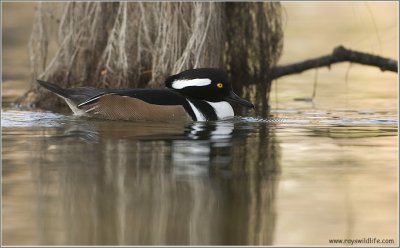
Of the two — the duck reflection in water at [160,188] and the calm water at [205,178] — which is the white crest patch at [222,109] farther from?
the duck reflection in water at [160,188]

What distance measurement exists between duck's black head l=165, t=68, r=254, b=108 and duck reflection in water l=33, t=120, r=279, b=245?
134 centimetres

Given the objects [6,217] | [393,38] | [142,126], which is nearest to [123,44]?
[142,126]

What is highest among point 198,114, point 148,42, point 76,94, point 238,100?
point 148,42

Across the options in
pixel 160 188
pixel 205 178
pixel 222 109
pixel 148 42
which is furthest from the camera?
pixel 148 42

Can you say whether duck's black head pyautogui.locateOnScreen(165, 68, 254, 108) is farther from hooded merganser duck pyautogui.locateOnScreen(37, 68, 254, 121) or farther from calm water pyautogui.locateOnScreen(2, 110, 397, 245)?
calm water pyautogui.locateOnScreen(2, 110, 397, 245)

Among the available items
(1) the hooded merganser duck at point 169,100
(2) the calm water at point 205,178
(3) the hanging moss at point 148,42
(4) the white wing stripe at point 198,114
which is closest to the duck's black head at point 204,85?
(1) the hooded merganser duck at point 169,100

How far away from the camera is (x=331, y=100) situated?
478 inches

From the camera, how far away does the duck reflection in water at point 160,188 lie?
16.3 ft

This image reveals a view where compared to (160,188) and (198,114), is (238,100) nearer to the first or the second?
(198,114)

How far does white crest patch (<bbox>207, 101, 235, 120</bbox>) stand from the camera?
402 inches

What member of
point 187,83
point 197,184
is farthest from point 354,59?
point 197,184

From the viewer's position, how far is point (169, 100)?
9.82 meters

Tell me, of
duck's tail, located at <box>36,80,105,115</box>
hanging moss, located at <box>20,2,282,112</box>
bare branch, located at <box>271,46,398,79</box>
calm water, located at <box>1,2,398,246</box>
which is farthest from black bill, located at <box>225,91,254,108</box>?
bare branch, located at <box>271,46,398,79</box>

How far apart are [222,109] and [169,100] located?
702mm
